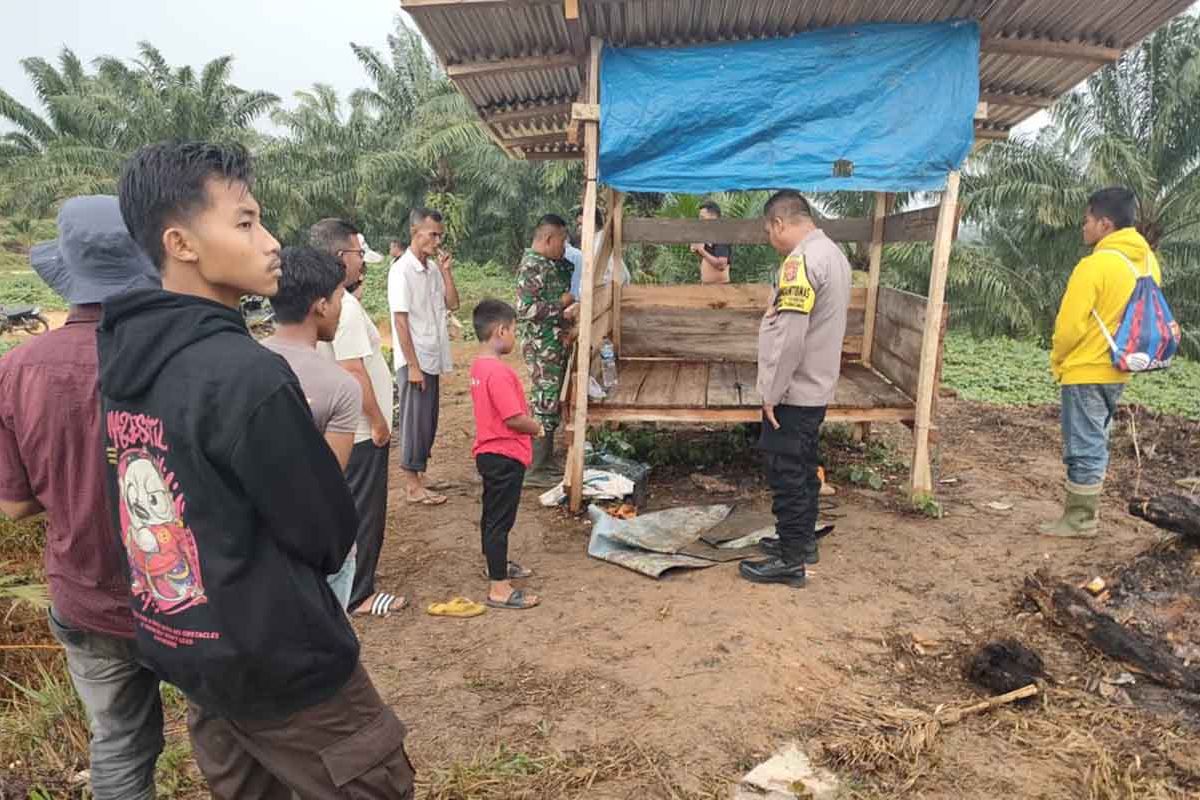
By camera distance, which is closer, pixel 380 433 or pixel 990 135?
pixel 380 433

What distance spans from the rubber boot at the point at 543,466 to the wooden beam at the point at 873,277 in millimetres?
2791

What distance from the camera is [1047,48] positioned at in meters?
4.85

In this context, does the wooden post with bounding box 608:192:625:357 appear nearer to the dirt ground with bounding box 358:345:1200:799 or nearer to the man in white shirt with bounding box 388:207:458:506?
the man in white shirt with bounding box 388:207:458:506

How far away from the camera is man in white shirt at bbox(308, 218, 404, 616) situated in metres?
3.47

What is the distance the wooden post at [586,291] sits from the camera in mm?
4691

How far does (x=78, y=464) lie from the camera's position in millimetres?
1911

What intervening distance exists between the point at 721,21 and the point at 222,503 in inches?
163

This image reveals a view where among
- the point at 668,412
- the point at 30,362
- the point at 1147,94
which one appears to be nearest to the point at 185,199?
the point at 30,362

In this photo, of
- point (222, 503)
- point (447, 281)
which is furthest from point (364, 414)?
point (447, 281)

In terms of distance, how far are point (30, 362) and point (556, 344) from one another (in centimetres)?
393

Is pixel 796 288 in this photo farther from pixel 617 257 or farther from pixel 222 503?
pixel 617 257

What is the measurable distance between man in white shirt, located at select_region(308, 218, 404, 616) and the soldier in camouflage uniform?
154 centimetres

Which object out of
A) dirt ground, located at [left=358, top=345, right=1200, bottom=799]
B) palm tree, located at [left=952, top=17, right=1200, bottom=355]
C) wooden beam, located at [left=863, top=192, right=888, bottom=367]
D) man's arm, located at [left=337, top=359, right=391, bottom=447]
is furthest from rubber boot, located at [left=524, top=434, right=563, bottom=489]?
palm tree, located at [left=952, top=17, right=1200, bottom=355]

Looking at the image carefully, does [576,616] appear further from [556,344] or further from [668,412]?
[556,344]
